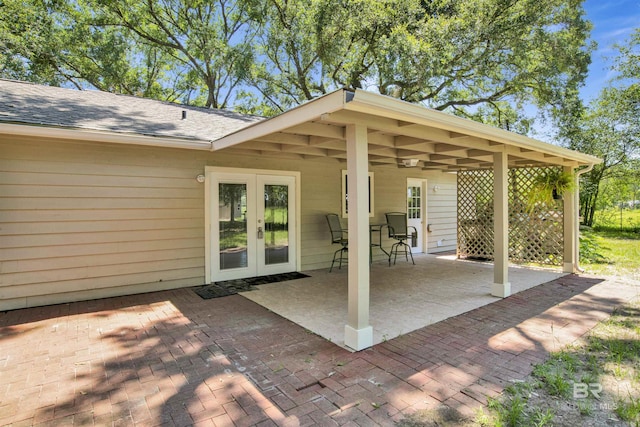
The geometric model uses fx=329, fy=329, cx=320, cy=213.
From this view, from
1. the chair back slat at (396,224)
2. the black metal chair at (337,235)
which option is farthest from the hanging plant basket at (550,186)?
the black metal chair at (337,235)

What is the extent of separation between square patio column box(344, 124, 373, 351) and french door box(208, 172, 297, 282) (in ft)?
9.93

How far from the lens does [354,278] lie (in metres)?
3.00

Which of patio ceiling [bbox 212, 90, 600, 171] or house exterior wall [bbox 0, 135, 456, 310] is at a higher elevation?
patio ceiling [bbox 212, 90, 600, 171]

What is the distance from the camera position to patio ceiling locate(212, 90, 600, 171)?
2.63 meters

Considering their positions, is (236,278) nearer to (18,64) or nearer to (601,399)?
(601,399)

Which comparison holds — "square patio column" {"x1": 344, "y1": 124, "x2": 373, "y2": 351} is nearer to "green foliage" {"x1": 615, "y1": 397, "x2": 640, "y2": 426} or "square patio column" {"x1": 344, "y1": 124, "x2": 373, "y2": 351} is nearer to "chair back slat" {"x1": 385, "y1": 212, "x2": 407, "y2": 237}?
"green foliage" {"x1": 615, "y1": 397, "x2": 640, "y2": 426}

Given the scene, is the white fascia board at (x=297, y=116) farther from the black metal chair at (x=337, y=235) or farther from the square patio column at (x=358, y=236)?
the black metal chair at (x=337, y=235)

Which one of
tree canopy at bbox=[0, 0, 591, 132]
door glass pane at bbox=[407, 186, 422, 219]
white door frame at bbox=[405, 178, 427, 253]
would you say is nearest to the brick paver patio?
door glass pane at bbox=[407, 186, 422, 219]

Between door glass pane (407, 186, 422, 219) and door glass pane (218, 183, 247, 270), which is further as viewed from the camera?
door glass pane (407, 186, 422, 219)

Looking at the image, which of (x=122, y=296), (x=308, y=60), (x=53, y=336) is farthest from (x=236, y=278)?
(x=308, y=60)

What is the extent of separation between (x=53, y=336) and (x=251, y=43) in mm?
11570

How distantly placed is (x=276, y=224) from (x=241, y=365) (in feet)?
11.4

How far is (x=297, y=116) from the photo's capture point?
2.93 m

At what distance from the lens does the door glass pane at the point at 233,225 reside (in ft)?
17.8
